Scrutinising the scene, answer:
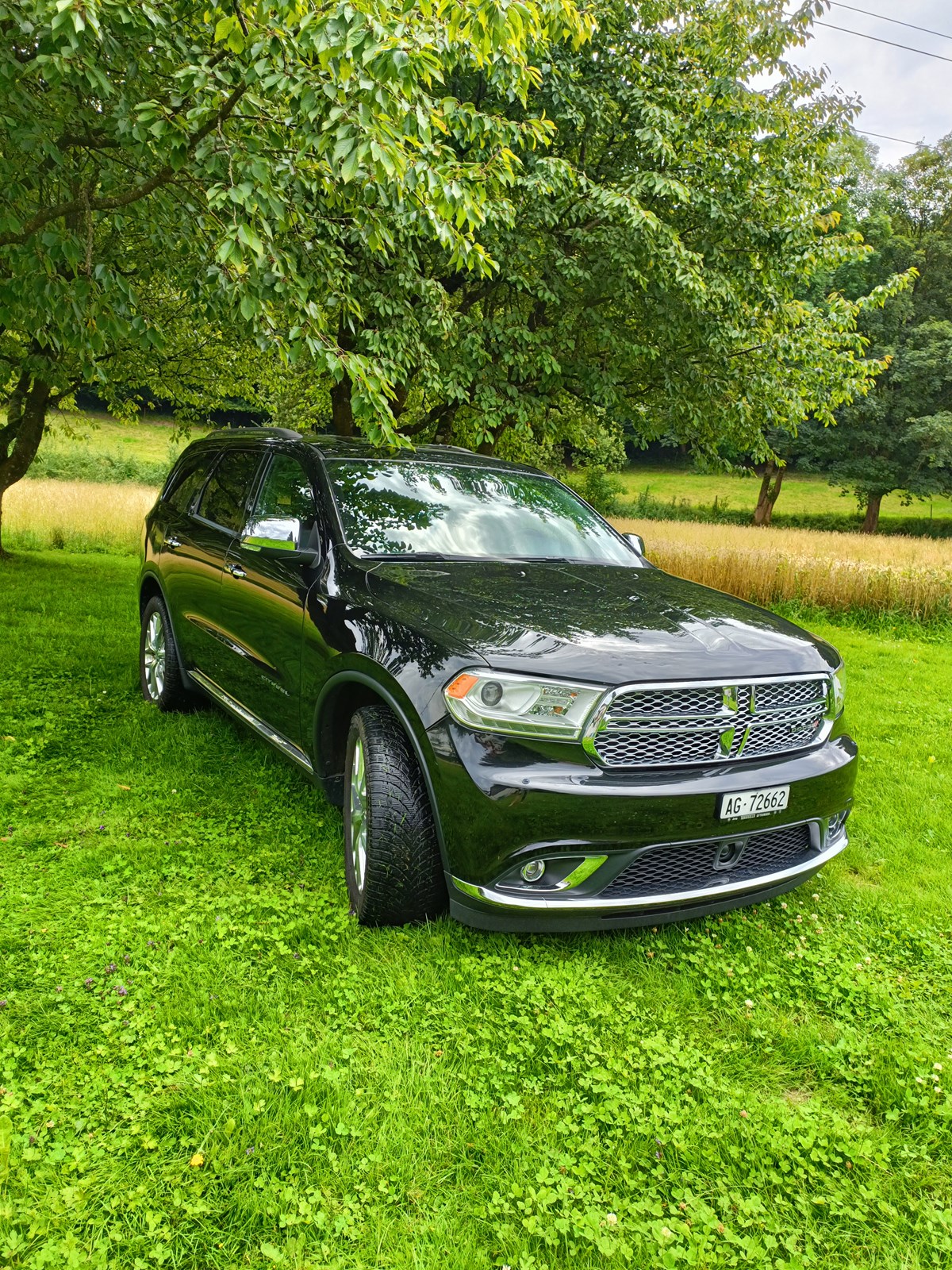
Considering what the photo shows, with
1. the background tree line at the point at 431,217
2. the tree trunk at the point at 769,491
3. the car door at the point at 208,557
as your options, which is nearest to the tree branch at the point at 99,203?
the background tree line at the point at 431,217

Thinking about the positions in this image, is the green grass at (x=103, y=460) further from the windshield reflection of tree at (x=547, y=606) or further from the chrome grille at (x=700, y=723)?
the chrome grille at (x=700, y=723)

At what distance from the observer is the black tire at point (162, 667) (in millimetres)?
5148

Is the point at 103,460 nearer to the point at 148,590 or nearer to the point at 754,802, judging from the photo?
the point at 148,590

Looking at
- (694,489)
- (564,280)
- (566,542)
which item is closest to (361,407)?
(566,542)

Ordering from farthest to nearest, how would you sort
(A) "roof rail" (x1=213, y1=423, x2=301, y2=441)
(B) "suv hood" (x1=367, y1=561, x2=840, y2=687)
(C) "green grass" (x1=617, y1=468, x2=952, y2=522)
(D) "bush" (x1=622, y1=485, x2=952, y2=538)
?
(C) "green grass" (x1=617, y1=468, x2=952, y2=522) → (D) "bush" (x1=622, y1=485, x2=952, y2=538) → (A) "roof rail" (x1=213, y1=423, x2=301, y2=441) → (B) "suv hood" (x1=367, y1=561, x2=840, y2=687)

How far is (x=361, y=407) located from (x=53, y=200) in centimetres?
280

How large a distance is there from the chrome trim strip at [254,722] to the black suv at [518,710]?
25 mm

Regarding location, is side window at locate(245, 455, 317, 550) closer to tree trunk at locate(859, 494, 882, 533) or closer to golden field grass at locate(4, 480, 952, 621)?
golden field grass at locate(4, 480, 952, 621)

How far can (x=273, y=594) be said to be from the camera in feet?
12.4

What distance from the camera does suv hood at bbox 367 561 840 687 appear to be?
2.67 metres

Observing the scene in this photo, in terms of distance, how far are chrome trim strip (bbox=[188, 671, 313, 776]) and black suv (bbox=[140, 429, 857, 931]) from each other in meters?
0.02

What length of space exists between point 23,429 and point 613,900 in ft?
38.6

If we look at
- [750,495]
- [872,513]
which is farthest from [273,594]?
[750,495]

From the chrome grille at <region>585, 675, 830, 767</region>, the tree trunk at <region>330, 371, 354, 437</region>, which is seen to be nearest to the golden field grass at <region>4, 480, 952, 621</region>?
the tree trunk at <region>330, 371, 354, 437</region>
